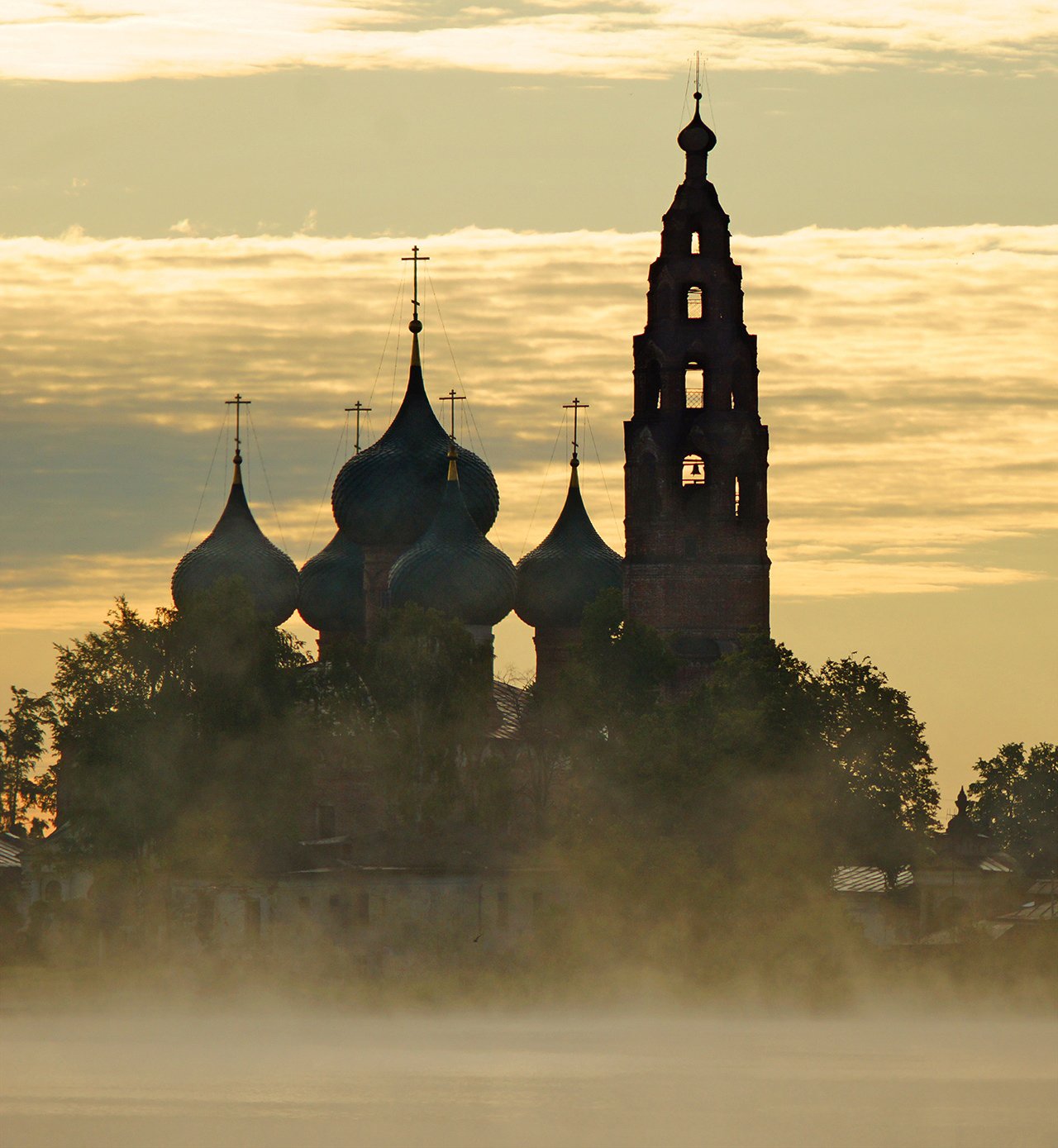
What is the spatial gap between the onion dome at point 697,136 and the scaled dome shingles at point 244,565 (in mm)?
15067

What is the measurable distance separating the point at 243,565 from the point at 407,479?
5.03 meters

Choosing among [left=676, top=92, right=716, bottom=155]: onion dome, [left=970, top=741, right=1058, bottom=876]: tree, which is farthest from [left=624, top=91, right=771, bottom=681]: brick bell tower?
[left=970, top=741, right=1058, bottom=876]: tree

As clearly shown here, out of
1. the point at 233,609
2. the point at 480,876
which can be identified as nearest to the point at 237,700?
the point at 233,609

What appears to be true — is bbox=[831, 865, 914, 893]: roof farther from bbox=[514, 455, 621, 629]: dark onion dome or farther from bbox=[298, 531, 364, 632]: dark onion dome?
bbox=[298, 531, 364, 632]: dark onion dome

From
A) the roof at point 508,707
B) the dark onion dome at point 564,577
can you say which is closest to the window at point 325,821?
the roof at point 508,707

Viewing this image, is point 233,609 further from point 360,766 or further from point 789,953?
point 789,953

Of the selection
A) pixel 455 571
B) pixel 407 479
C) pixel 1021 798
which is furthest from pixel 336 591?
pixel 1021 798

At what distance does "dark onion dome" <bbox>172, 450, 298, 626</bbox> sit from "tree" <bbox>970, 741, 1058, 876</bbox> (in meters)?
30.2

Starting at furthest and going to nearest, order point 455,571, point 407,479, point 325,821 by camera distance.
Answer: point 407,479, point 455,571, point 325,821

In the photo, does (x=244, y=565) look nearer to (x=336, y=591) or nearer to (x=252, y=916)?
(x=336, y=591)

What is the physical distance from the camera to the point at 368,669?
247ft

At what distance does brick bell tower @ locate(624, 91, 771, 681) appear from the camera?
266ft

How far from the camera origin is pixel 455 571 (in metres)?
80.0

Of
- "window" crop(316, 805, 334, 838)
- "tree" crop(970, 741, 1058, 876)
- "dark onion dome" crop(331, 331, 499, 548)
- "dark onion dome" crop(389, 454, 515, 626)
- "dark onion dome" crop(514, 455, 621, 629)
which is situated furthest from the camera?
"tree" crop(970, 741, 1058, 876)
